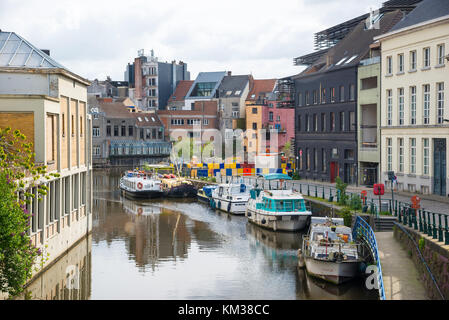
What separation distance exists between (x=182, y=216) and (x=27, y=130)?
20.6 metres

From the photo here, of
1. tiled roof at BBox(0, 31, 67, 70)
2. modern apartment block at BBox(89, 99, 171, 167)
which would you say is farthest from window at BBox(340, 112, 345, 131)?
modern apartment block at BBox(89, 99, 171, 167)

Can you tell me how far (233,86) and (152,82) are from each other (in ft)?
67.8

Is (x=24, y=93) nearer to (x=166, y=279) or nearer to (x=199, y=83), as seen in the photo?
(x=166, y=279)

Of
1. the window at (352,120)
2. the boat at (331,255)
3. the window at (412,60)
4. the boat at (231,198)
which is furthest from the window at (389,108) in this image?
the boat at (331,255)

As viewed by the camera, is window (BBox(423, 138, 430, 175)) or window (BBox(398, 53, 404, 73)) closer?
window (BBox(423, 138, 430, 175))

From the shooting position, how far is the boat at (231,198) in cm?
4531

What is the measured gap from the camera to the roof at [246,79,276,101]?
103 metres

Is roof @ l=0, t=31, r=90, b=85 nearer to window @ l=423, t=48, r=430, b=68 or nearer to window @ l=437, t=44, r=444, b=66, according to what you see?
window @ l=437, t=44, r=444, b=66

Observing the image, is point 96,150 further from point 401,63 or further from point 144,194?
point 401,63

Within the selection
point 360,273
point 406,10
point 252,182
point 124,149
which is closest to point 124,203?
point 252,182

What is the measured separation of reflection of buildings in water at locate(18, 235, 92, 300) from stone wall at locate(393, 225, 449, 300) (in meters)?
11.1

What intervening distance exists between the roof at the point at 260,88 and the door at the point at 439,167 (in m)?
65.3
